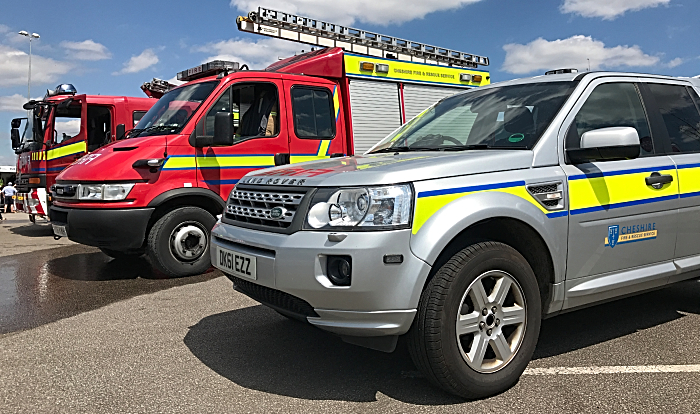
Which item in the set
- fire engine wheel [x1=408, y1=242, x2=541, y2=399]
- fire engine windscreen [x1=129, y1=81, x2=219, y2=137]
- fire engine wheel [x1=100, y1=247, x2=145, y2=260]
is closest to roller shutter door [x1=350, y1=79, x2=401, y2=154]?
fire engine windscreen [x1=129, y1=81, x2=219, y2=137]

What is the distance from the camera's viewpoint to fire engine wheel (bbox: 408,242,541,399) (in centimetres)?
283

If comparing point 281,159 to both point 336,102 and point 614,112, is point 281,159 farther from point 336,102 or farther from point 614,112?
point 614,112

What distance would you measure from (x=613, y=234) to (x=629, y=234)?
15 centimetres

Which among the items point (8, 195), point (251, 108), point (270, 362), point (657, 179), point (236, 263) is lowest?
point (8, 195)

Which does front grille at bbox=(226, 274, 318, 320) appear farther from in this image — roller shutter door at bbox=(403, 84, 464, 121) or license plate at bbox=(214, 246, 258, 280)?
roller shutter door at bbox=(403, 84, 464, 121)

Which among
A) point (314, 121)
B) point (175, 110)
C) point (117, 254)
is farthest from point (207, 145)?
point (117, 254)

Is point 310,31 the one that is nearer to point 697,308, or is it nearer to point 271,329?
point 271,329

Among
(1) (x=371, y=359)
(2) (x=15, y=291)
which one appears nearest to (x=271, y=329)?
(1) (x=371, y=359)

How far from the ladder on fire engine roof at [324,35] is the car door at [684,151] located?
16.0ft

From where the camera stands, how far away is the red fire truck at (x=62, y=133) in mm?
9773

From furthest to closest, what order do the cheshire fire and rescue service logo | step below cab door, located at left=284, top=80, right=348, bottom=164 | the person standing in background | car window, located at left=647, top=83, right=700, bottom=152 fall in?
the person standing in background < step below cab door, located at left=284, top=80, right=348, bottom=164 < car window, located at left=647, top=83, right=700, bottom=152 < the cheshire fire and rescue service logo

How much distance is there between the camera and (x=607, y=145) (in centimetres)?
329

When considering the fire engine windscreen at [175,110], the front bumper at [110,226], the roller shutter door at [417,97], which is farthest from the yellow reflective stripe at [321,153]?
the front bumper at [110,226]

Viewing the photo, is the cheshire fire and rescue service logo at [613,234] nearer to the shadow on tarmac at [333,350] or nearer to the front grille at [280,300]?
the shadow on tarmac at [333,350]
